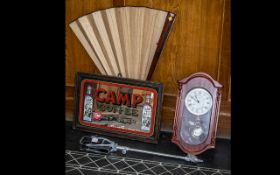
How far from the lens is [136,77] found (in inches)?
138

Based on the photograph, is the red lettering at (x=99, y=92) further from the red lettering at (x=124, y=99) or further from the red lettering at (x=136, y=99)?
the red lettering at (x=136, y=99)

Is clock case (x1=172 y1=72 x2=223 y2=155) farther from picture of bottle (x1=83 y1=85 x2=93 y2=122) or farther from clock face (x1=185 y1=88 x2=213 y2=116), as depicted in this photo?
picture of bottle (x1=83 y1=85 x2=93 y2=122)

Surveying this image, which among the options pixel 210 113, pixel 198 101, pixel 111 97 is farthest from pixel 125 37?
pixel 210 113

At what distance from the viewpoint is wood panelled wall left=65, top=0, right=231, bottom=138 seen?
3.32 m

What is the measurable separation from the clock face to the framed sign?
259 mm

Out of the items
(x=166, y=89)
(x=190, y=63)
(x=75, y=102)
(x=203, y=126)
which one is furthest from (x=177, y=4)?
(x=75, y=102)

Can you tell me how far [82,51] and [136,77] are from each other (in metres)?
0.60

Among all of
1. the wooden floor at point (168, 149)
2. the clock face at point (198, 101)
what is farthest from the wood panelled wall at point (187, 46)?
the clock face at point (198, 101)

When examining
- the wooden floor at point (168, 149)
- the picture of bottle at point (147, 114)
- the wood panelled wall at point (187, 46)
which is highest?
the wood panelled wall at point (187, 46)

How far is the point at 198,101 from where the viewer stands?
10.5 feet

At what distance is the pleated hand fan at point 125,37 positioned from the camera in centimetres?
338

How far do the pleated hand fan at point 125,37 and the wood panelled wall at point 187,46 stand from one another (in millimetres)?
86

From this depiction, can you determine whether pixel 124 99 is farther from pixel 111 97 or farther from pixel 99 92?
pixel 99 92

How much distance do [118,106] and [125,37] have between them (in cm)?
62
